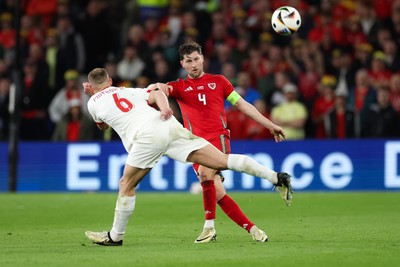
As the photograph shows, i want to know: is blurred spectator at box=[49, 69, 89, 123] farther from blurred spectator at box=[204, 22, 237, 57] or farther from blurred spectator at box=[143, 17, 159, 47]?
blurred spectator at box=[204, 22, 237, 57]

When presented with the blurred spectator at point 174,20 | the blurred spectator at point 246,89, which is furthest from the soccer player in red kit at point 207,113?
the blurred spectator at point 174,20

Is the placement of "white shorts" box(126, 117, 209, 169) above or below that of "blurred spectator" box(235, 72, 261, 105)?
below

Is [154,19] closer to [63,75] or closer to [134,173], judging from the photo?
[63,75]

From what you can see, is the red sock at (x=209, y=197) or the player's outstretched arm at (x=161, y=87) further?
the red sock at (x=209, y=197)

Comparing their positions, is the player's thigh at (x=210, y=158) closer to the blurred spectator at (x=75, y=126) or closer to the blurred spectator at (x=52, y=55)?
the blurred spectator at (x=75, y=126)

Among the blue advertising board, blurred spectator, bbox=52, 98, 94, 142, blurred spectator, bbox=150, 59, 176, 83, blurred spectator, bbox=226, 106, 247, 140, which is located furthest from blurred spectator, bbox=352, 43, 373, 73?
blurred spectator, bbox=52, 98, 94, 142

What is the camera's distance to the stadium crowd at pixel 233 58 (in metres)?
20.4

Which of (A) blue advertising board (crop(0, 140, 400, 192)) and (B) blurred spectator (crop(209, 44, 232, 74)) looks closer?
(A) blue advertising board (crop(0, 140, 400, 192))

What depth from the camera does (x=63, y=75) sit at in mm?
22266

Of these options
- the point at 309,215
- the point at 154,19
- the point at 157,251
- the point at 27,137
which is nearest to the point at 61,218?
the point at 309,215

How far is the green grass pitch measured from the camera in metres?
9.35

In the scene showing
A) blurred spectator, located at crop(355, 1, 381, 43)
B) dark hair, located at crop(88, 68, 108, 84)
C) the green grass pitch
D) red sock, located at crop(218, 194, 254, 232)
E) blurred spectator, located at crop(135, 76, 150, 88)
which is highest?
blurred spectator, located at crop(355, 1, 381, 43)

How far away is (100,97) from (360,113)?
10663 mm

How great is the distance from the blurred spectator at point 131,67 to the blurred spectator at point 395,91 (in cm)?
555
